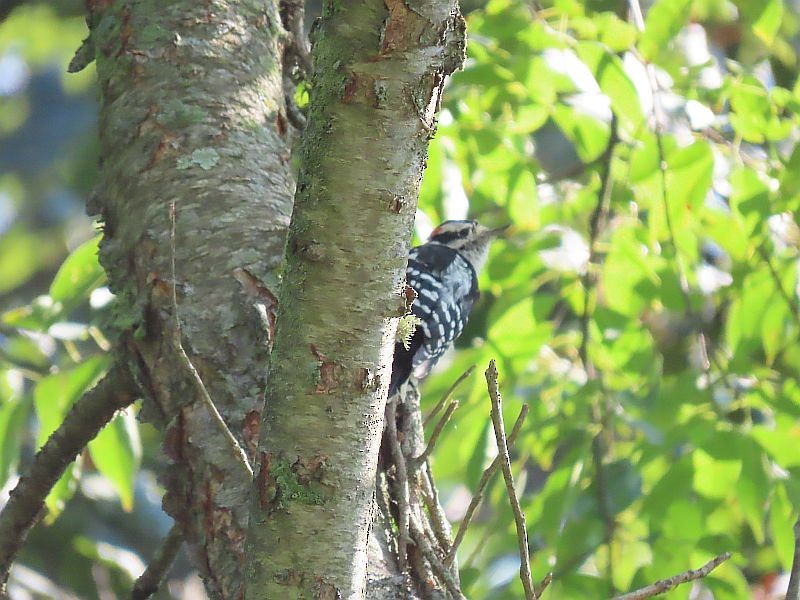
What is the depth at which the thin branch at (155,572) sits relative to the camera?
2120 mm

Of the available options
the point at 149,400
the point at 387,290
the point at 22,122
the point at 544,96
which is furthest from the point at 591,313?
the point at 22,122

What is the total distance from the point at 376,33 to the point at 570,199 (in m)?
2.96

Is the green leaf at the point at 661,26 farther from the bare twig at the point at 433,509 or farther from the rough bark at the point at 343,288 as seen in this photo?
the rough bark at the point at 343,288

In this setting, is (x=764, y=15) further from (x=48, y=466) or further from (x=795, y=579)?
(x=48, y=466)

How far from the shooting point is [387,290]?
127 cm

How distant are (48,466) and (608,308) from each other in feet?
6.74

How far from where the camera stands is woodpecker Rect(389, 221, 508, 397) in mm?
3123

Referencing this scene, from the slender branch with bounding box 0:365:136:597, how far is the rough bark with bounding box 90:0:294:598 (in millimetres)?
252

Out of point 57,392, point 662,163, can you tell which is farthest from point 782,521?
point 57,392

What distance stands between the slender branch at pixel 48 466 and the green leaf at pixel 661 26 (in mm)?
1973

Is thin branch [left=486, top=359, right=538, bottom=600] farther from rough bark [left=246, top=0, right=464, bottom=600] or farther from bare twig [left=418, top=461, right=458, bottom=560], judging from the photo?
bare twig [left=418, top=461, right=458, bottom=560]

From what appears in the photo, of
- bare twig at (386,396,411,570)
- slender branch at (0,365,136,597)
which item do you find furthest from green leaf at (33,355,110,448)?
bare twig at (386,396,411,570)

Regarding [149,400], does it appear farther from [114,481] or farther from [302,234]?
[114,481]

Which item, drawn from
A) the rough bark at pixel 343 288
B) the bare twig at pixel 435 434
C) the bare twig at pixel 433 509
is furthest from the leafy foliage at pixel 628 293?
the rough bark at pixel 343 288
